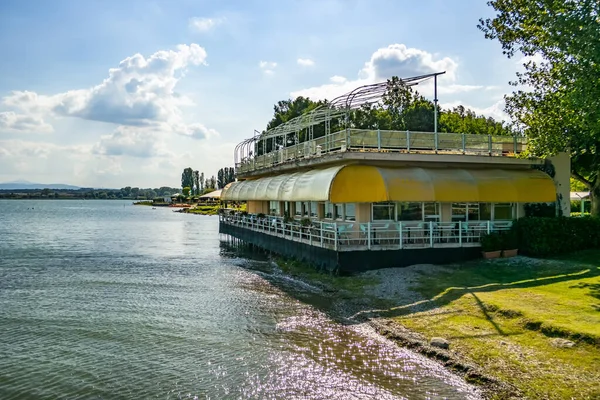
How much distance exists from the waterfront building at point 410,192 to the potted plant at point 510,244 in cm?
103

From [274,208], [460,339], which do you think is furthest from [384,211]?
[274,208]

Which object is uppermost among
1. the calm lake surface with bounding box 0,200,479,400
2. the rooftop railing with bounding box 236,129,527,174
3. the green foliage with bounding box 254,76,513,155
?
the green foliage with bounding box 254,76,513,155

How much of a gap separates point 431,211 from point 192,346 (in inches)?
678

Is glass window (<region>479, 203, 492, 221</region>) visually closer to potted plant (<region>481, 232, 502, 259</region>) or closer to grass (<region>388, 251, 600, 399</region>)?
potted plant (<region>481, 232, 502, 259</region>)

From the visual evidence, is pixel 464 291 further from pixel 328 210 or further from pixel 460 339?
pixel 328 210

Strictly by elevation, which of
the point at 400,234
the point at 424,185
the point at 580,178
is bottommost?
the point at 400,234

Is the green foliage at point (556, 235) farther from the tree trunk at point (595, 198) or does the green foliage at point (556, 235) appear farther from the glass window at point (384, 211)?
the glass window at point (384, 211)

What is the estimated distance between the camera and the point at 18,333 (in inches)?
722

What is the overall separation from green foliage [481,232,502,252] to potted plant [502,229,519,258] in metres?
0.28

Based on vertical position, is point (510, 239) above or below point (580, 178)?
below

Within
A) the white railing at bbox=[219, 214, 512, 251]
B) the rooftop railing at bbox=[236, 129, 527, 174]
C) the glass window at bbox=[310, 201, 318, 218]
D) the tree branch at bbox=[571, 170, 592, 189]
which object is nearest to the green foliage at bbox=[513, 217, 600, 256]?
the white railing at bbox=[219, 214, 512, 251]

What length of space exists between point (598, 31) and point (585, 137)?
Answer: 956 cm

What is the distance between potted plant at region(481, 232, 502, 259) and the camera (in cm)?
2638

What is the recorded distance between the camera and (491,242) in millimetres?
26422
